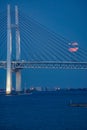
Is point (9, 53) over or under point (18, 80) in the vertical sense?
over

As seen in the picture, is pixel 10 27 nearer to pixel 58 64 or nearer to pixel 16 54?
pixel 16 54

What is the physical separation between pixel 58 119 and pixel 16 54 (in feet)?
49.8

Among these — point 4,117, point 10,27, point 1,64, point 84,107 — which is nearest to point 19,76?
point 1,64

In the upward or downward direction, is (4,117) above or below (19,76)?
below

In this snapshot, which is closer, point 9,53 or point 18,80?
point 9,53

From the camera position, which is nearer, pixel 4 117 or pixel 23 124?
pixel 23 124

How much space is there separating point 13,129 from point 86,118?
4269 millimetres

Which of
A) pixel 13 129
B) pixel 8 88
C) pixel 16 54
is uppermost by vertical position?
pixel 16 54

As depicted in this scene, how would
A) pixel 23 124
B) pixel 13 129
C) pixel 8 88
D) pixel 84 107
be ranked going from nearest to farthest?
pixel 13 129, pixel 23 124, pixel 84 107, pixel 8 88

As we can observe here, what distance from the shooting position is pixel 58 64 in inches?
1549

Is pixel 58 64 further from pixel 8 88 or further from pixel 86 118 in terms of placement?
pixel 86 118

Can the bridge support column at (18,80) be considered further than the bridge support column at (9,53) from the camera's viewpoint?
Yes

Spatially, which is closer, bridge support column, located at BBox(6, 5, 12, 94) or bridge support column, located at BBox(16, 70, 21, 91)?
bridge support column, located at BBox(6, 5, 12, 94)

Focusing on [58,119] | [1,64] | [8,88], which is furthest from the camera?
[1,64]
